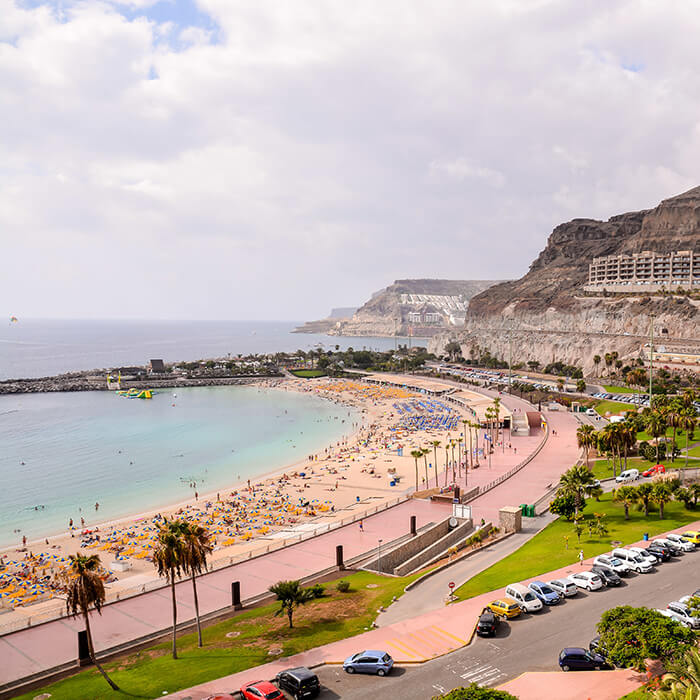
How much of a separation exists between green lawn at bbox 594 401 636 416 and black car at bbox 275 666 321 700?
64.7 metres

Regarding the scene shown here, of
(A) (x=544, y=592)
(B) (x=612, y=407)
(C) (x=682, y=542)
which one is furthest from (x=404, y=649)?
(B) (x=612, y=407)

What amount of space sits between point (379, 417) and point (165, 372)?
8218 cm

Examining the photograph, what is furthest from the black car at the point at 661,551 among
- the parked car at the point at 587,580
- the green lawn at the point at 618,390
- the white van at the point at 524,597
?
the green lawn at the point at 618,390

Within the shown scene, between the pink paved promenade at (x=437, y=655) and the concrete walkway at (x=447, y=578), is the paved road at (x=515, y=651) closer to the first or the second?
the pink paved promenade at (x=437, y=655)

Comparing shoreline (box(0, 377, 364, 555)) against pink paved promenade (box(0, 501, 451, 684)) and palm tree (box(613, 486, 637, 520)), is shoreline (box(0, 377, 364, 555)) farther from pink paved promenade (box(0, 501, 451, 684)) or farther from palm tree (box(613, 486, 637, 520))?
palm tree (box(613, 486, 637, 520))

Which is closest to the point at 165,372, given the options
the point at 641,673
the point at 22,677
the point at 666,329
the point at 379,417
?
the point at 379,417

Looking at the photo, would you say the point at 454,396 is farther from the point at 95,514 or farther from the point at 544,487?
the point at 95,514

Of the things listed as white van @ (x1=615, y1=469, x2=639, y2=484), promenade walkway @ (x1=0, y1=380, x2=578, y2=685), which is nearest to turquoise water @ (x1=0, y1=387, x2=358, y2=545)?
promenade walkway @ (x1=0, y1=380, x2=578, y2=685)

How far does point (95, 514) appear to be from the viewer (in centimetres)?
5081

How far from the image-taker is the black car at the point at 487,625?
820 inches

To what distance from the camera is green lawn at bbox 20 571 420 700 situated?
66.8 feet

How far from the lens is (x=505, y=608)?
2217 centimetres

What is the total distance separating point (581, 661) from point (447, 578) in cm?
1143

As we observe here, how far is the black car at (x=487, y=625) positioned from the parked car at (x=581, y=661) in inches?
128
